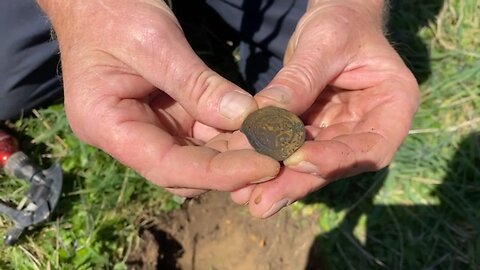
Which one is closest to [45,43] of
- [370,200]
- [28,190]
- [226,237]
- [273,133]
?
[28,190]

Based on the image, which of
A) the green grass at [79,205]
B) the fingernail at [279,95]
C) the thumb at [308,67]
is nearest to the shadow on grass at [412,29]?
the thumb at [308,67]

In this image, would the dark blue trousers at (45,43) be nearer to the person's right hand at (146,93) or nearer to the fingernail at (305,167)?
the person's right hand at (146,93)

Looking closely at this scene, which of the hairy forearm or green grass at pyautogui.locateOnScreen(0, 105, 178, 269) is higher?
the hairy forearm

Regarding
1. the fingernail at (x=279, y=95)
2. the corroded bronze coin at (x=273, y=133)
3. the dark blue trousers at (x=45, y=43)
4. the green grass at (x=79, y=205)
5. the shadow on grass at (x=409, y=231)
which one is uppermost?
the fingernail at (x=279, y=95)

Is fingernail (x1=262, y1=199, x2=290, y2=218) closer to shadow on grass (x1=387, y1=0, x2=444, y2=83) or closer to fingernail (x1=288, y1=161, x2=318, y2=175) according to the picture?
fingernail (x1=288, y1=161, x2=318, y2=175)

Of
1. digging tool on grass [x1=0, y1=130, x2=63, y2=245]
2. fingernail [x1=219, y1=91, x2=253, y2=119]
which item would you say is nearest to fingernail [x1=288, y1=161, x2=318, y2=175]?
fingernail [x1=219, y1=91, x2=253, y2=119]

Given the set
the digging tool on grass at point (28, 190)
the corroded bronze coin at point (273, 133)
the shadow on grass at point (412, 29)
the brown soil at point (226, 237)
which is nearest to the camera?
the corroded bronze coin at point (273, 133)
